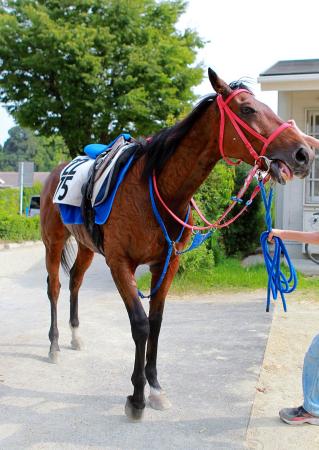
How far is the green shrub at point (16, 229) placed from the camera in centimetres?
1554

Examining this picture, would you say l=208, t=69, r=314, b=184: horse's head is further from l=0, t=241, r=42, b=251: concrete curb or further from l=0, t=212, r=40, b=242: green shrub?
l=0, t=212, r=40, b=242: green shrub

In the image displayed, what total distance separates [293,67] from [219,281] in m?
4.42

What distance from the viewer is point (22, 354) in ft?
15.2

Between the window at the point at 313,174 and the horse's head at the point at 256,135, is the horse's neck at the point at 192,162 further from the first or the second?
the window at the point at 313,174

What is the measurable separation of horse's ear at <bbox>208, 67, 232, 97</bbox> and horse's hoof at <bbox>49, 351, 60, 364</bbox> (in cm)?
287

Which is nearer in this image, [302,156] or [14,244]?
[302,156]

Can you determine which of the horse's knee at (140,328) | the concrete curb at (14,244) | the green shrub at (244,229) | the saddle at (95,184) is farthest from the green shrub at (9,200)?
the horse's knee at (140,328)

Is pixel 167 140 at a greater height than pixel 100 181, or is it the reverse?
pixel 167 140

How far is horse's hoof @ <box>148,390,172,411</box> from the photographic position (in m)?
3.37

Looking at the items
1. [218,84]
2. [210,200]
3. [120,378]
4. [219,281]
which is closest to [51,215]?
[120,378]

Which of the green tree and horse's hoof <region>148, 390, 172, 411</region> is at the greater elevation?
the green tree

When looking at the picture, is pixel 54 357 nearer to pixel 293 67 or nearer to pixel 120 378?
pixel 120 378

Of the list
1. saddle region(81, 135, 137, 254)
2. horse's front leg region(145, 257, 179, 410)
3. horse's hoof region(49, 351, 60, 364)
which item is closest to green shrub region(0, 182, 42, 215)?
horse's hoof region(49, 351, 60, 364)

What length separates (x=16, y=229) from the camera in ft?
52.1
